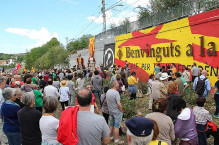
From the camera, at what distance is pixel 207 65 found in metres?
10.2

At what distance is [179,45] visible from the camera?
1217 cm

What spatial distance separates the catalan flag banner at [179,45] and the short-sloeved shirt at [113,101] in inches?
289

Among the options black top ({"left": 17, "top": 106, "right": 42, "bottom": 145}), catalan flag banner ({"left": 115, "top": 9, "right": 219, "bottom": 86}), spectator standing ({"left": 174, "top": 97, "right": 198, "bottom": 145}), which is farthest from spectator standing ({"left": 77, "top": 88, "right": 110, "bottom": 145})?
catalan flag banner ({"left": 115, "top": 9, "right": 219, "bottom": 86})

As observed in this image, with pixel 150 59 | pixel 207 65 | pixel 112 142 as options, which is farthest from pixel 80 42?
pixel 112 142

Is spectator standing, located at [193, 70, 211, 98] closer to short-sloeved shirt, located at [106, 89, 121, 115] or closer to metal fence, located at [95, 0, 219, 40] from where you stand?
short-sloeved shirt, located at [106, 89, 121, 115]

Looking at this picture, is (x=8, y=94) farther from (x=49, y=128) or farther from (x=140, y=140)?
(x=140, y=140)

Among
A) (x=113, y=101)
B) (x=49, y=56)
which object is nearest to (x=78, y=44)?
(x=49, y=56)

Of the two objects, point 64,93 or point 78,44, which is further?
point 78,44

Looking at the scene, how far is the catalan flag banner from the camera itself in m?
9.97

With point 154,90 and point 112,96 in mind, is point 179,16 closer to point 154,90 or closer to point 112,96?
point 154,90

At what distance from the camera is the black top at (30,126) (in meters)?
3.28

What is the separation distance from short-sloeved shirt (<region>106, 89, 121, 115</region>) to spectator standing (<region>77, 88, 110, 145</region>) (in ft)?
7.50

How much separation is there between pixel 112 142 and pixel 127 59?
13.5 metres

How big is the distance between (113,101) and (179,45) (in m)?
9.01
